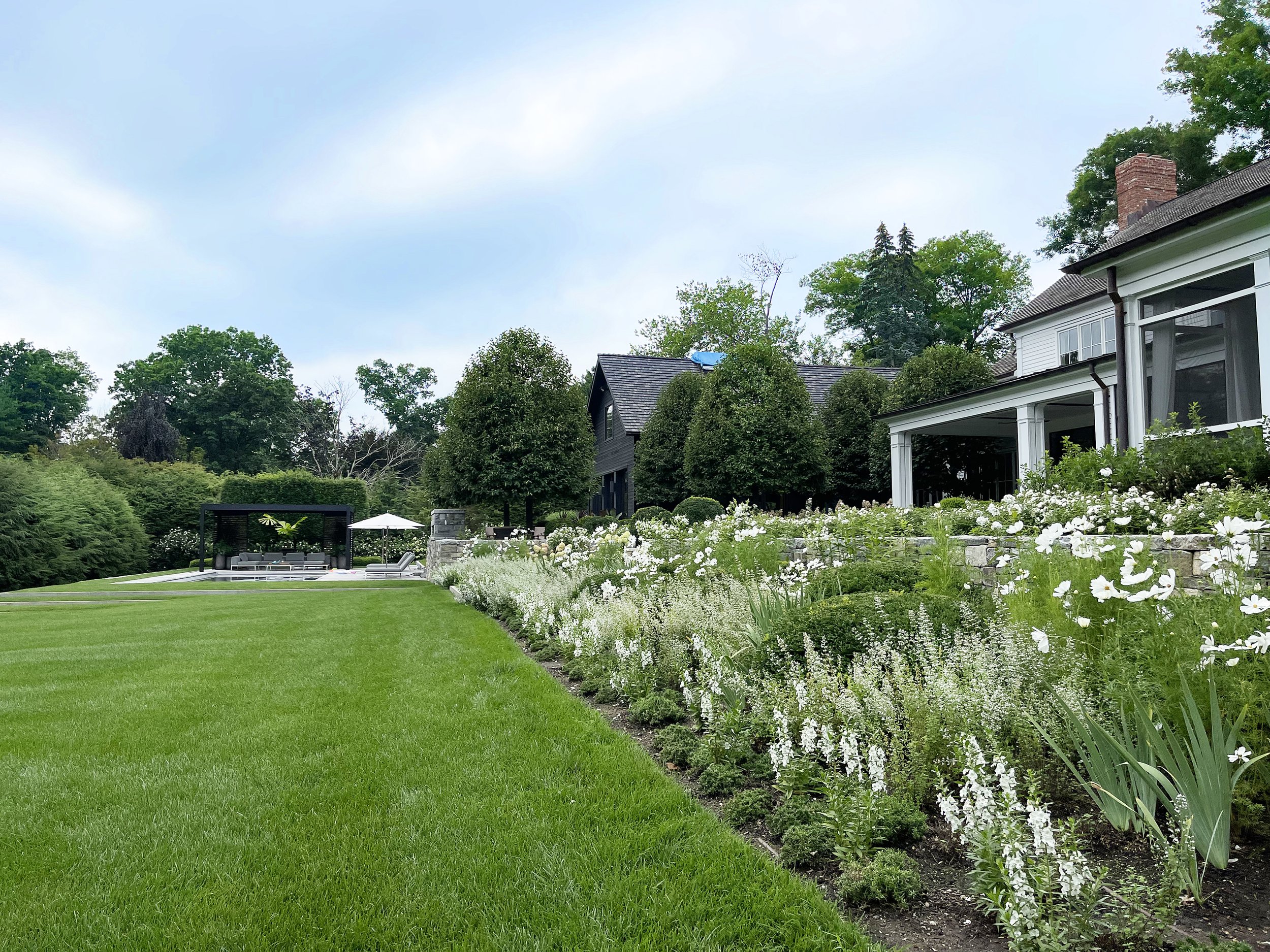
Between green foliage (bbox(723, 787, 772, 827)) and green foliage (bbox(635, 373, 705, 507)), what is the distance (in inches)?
668

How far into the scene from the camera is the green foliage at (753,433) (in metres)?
17.8

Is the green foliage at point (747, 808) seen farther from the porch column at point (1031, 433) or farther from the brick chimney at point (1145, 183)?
the brick chimney at point (1145, 183)

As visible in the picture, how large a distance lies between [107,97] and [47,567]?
49.1 ft

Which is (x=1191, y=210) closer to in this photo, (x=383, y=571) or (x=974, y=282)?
(x=383, y=571)

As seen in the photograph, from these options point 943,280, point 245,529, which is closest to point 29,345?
point 245,529

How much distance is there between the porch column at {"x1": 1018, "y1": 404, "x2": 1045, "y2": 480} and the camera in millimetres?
13070

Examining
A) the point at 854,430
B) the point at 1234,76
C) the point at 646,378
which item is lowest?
the point at 854,430

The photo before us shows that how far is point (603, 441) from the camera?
26.2 m

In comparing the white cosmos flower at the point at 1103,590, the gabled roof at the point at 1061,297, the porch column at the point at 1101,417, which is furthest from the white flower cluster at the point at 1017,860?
the gabled roof at the point at 1061,297

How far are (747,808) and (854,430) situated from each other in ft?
60.1

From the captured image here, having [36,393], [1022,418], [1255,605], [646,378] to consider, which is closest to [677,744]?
[1255,605]

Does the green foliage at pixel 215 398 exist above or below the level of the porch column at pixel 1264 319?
above

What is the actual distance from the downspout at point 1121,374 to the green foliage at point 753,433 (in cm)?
861

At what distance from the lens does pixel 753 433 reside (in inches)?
703
